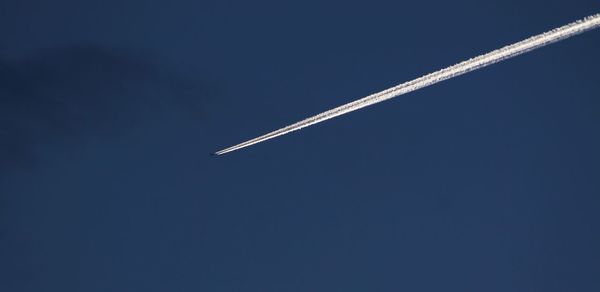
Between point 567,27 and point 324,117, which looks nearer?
point 567,27

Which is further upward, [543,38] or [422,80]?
[422,80]

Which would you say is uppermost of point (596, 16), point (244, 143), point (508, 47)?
point (244, 143)

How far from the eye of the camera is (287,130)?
63.2 metres

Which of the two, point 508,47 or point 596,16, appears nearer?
point 596,16

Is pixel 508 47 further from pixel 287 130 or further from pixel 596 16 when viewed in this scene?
pixel 287 130

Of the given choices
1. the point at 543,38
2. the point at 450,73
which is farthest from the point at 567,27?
the point at 450,73

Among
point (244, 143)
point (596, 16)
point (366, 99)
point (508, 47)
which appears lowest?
point (596, 16)

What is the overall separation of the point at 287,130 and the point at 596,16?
108 ft

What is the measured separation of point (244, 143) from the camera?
273ft

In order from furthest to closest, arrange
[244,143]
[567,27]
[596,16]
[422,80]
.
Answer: [244,143]
[422,80]
[567,27]
[596,16]

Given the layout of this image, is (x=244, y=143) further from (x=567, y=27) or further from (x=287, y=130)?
(x=567, y=27)

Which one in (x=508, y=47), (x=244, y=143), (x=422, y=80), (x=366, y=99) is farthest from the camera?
(x=244, y=143)

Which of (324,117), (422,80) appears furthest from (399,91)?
(324,117)

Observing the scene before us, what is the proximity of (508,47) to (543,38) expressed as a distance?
3.37 m
